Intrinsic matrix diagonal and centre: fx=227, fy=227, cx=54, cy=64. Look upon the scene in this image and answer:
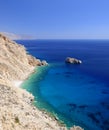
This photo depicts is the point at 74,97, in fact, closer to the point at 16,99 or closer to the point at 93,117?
the point at 93,117

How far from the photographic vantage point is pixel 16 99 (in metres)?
51.0

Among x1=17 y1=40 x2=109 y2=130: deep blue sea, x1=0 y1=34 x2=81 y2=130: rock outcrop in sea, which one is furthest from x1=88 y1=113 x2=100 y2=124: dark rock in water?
x1=0 y1=34 x2=81 y2=130: rock outcrop in sea

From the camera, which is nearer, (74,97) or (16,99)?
(16,99)

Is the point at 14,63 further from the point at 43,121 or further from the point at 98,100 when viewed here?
the point at 43,121

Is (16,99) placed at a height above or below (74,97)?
above

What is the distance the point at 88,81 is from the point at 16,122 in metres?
54.5

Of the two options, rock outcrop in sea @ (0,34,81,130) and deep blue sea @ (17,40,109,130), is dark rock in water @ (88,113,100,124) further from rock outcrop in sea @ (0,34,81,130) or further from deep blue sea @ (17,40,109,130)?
rock outcrop in sea @ (0,34,81,130)

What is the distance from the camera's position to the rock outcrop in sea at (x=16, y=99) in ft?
113

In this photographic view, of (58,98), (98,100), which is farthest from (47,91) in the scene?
(98,100)

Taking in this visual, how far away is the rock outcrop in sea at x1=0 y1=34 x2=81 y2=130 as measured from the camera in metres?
34.4

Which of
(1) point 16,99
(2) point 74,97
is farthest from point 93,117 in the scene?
(1) point 16,99

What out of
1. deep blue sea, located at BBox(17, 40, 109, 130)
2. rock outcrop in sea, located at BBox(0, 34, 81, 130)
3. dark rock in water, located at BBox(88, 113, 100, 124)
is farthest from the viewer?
deep blue sea, located at BBox(17, 40, 109, 130)

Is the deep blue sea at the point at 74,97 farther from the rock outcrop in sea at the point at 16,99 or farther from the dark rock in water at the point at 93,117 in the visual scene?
the rock outcrop in sea at the point at 16,99

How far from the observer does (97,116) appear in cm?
5000
